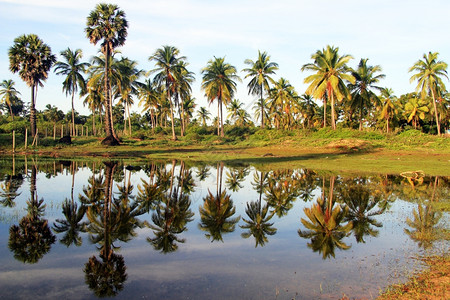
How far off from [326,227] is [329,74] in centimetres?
3663

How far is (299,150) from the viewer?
3753 centimetres

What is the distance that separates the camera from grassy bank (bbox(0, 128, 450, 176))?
26847 mm

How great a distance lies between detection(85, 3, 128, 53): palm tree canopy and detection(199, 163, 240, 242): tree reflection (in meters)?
32.8

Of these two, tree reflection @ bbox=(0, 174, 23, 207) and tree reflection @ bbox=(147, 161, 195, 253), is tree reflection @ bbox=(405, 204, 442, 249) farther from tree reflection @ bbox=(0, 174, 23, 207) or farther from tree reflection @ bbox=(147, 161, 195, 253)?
tree reflection @ bbox=(0, 174, 23, 207)

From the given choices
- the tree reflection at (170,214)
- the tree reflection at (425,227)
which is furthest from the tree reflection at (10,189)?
the tree reflection at (425,227)

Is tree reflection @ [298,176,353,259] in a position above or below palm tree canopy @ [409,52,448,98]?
below

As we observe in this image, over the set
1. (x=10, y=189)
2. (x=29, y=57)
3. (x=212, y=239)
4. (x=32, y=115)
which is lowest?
(x=212, y=239)

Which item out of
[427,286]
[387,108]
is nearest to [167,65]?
[387,108]

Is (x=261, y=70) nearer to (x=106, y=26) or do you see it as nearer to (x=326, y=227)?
(x=106, y=26)

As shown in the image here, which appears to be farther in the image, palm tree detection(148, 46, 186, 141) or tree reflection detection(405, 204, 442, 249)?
palm tree detection(148, 46, 186, 141)

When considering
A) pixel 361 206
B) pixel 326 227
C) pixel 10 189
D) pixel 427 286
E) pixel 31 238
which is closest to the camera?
pixel 427 286

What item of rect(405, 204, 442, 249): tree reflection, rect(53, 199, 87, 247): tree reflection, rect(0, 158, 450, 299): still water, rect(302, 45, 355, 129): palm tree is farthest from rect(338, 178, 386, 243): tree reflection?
rect(302, 45, 355, 129): palm tree

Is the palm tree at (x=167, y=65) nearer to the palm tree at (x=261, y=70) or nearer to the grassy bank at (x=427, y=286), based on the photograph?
the palm tree at (x=261, y=70)

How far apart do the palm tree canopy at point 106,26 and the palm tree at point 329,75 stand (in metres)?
23.3
